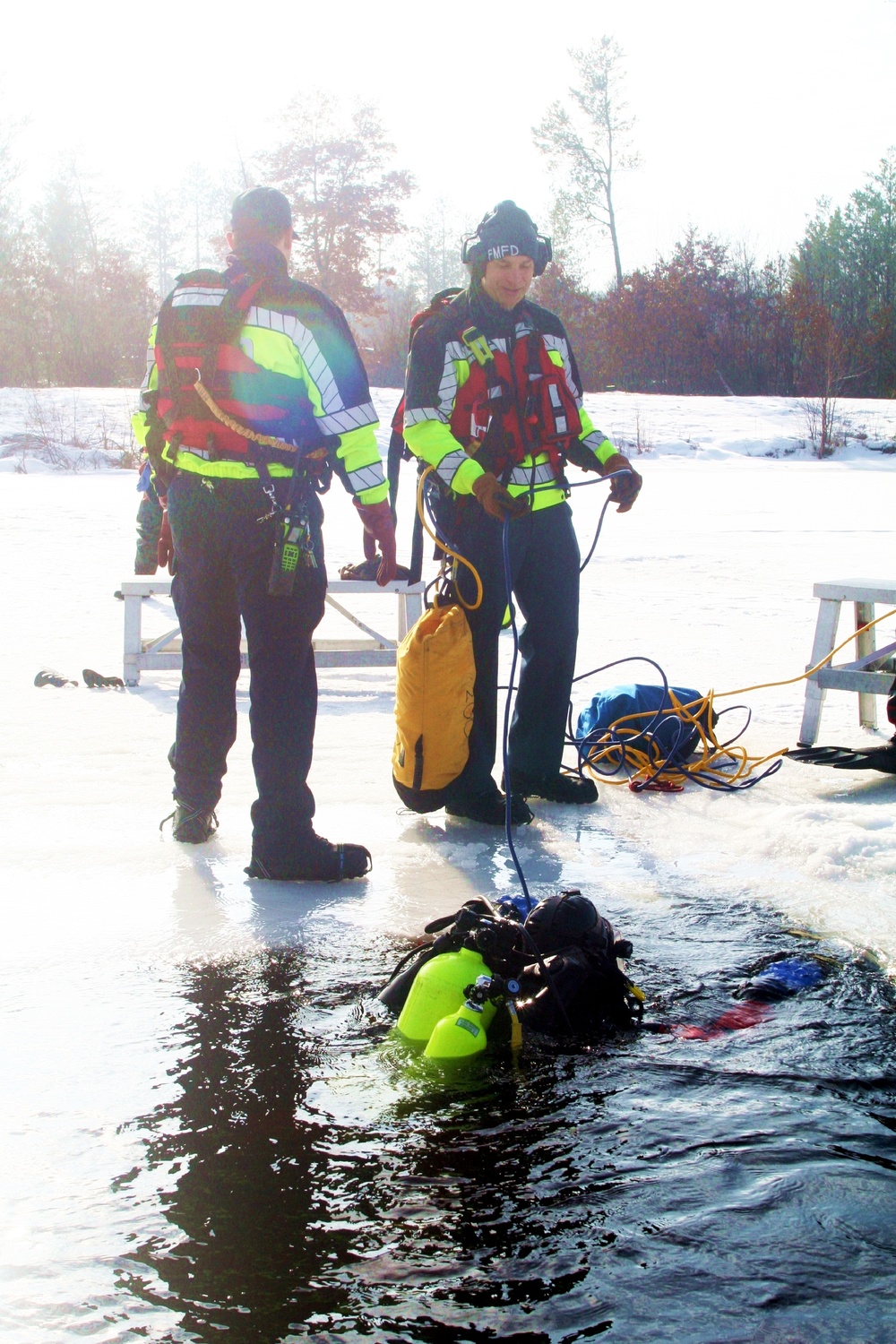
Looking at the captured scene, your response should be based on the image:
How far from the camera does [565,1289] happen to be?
176 cm

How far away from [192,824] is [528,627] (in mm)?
1352

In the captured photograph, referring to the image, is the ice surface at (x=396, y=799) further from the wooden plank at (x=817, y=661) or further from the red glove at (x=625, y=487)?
the red glove at (x=625, y=487)

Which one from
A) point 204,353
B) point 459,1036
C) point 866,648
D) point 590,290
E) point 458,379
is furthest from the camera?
point 590,290

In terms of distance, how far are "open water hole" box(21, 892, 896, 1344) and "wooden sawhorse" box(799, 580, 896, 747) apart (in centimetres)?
233

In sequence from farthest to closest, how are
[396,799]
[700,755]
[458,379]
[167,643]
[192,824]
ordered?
[167,643]
[700,755]
[396,799]
[458,379]
[192,824]

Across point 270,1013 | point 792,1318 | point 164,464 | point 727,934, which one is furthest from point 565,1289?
point 164,464

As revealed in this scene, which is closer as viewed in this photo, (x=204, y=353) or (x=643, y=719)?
(x=204, y=353)

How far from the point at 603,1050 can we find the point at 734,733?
3.03m

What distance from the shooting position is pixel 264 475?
3.38 m

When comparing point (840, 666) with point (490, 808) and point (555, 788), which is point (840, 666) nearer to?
point (555, 788)

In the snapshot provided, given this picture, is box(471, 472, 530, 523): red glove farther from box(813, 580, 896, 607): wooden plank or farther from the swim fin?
box(813, 580, 896, 607): wooden plank

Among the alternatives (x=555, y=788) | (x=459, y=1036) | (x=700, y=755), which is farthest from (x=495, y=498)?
(x=459, y=1036)


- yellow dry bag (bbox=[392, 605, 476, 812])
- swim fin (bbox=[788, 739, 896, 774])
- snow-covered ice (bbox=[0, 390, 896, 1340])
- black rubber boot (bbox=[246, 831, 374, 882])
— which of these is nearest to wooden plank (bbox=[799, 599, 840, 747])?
snow-covered ice (bbox=[0, 390, 896, 1340])

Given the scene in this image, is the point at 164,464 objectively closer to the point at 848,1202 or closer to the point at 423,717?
the point at 423,717
